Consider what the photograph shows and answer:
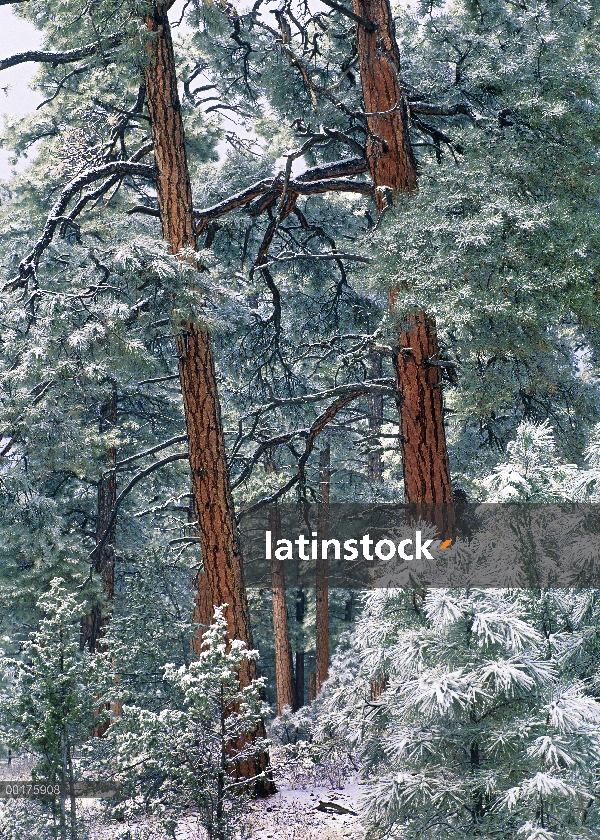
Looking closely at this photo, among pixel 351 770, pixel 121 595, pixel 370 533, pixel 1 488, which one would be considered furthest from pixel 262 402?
pixel 121 595

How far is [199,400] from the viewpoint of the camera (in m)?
8.02

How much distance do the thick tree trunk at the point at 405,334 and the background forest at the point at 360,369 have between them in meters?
0.02

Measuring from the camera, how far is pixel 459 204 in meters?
6.04

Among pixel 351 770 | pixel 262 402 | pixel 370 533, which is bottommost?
pixel 351 770

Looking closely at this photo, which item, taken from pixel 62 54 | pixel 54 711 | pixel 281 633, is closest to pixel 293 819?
pixel 54 711

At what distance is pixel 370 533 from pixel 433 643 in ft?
21.6

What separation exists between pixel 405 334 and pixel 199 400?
88.1 inches

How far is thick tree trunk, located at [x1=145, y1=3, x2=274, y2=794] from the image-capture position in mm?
7801

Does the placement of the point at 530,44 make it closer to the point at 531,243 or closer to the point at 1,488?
the point at 531,243

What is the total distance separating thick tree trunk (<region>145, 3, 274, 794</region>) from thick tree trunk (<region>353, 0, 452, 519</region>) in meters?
1.92

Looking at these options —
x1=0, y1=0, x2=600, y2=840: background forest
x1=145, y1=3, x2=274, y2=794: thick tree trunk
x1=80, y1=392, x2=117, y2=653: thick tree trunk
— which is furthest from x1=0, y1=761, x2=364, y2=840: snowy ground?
x1=80, y1=392, x2=117, y2=653: thick tree trunk

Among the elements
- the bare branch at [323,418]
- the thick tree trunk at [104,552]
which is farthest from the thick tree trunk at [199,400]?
the thick tree trunk at [104,552]

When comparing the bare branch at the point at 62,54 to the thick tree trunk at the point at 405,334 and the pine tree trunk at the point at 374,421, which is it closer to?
the thick tree trunk at the point at 405,334

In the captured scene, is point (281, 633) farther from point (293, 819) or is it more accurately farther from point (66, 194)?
point (66, 194)
